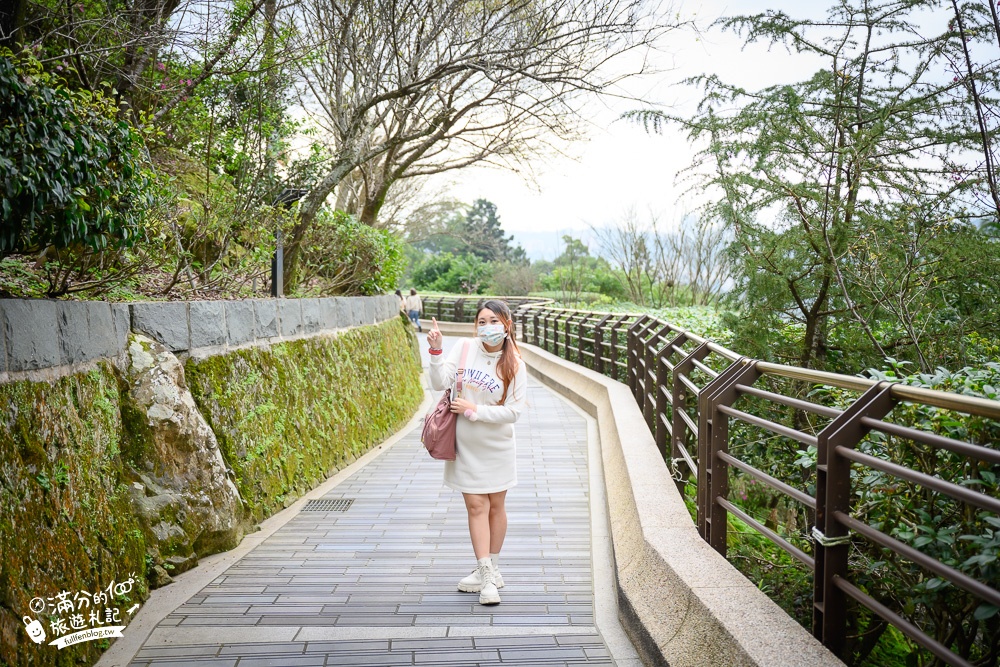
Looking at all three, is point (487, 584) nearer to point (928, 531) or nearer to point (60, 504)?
point (60, 504)

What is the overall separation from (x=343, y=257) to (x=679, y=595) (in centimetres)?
994

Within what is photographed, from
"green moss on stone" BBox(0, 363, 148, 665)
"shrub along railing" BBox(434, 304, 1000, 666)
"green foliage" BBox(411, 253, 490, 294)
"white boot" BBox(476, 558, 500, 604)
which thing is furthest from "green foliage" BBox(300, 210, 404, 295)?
"green foliage" BBox(411, 253, 490, 294)

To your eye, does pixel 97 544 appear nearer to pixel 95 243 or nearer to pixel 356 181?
pixel 95 243

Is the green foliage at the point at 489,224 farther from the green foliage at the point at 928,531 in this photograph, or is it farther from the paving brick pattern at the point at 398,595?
the green foliage at the point at 928,531

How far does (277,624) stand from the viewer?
13.5ft

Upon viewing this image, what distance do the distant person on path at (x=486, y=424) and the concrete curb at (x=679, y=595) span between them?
76 centimetres

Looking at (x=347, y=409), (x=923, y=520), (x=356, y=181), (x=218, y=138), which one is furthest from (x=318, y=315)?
(x=356, y=181)

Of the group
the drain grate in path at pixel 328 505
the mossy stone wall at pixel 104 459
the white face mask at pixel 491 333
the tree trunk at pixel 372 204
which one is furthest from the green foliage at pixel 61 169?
the tree trunk at pixel 372 204

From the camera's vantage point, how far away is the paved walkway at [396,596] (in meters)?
3.76

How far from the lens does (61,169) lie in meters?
3.54

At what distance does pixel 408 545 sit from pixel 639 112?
438 centimetres

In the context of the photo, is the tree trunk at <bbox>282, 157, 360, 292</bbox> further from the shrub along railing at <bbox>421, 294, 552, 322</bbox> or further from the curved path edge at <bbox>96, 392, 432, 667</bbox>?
the shrub along railing at <bbox>421, 294, 552, 322</bbox>

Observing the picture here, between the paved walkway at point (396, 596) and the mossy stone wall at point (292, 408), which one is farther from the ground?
the mossy stone wall at point (292, 408)

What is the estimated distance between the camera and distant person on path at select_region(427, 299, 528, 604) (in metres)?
4.44
